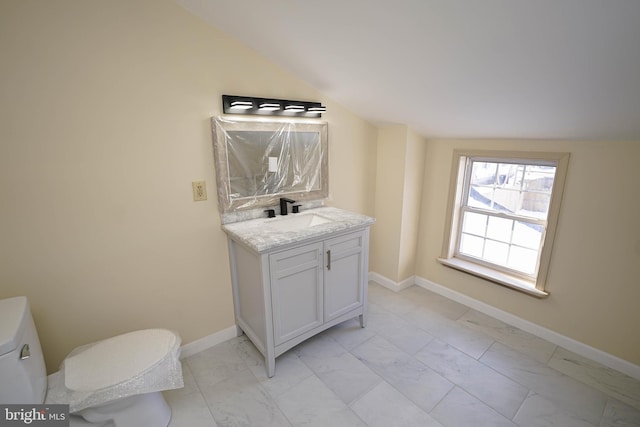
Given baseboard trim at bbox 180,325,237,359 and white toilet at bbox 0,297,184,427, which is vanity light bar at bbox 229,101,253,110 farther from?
baseboard trim at bbox 180,325,237,359

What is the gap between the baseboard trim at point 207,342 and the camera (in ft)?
7.21

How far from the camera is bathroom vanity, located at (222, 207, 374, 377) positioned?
1.89 m

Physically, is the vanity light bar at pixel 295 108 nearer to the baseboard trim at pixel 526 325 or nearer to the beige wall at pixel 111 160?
the beige wall at pixel 111 160

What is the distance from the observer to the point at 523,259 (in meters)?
2.49

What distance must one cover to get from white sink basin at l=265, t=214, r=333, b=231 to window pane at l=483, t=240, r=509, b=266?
4.97ft

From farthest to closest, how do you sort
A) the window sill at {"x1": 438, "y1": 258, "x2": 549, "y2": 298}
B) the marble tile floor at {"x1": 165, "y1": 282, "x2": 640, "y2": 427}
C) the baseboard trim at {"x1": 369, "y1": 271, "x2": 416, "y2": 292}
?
the baseboard trim at {"x1": 369, "y1": 271, "x2": 416, "y2": 292}, the window sill at {"x1": 438, "y1": 258, "x2": 549, "y2": 298}, the marble tile floor at {"x1": 165, "y1": 282, "x2": 640, "y2": 427}

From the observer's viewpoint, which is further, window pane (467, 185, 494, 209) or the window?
window pane (467, 185, 494, 209)

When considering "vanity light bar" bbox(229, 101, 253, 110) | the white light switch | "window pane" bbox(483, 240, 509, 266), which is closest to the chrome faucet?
the white light switch

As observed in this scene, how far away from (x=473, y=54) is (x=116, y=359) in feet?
7.69

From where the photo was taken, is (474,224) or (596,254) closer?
(596,254)

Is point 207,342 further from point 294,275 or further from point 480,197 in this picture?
point 480,197

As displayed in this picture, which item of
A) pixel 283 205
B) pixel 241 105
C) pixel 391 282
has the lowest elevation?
pixel 391 282

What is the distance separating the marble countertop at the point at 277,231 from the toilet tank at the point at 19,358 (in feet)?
3.50

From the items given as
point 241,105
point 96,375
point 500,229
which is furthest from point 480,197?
point 96,375
